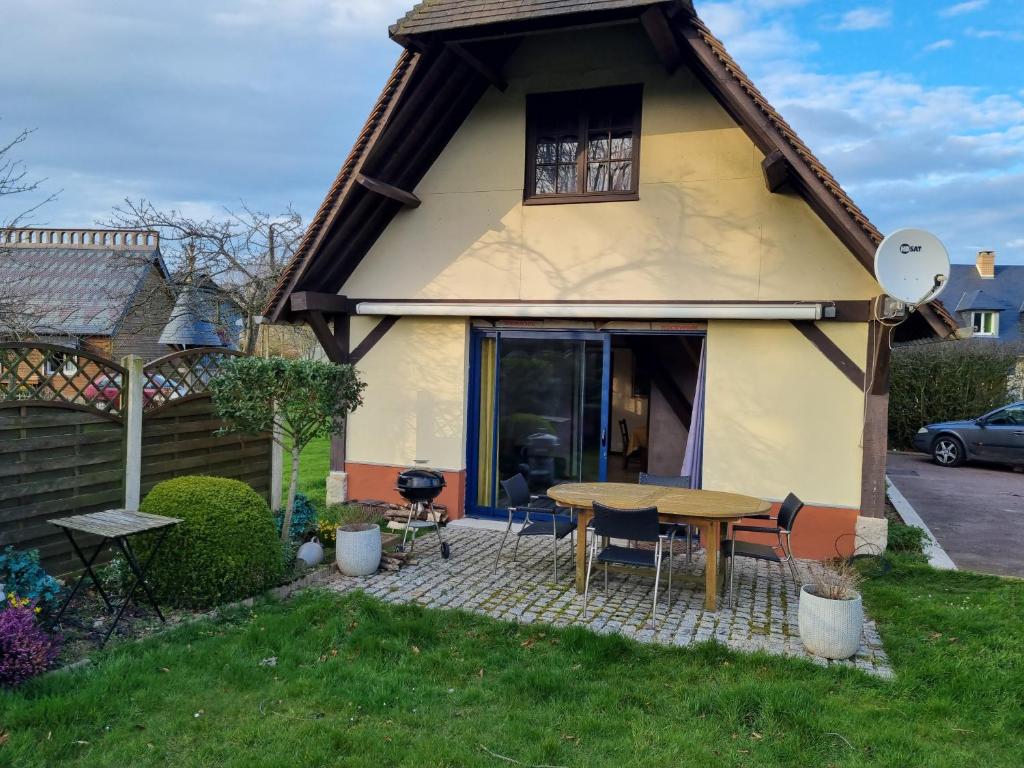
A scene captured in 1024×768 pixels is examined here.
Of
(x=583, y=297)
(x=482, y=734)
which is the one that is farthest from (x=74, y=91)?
(x=482, y=734)

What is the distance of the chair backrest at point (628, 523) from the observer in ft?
16.7

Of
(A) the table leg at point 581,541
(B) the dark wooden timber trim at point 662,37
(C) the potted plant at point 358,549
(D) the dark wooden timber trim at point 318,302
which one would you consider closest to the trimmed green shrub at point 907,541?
(A) the table leg at point 581,541

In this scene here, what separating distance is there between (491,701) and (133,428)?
419 cm

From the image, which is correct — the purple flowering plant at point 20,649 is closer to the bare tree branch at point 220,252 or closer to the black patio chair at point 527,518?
the black patio chair at point 527,518

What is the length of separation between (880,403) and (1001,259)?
1247 inches

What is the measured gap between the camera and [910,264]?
5844 mm

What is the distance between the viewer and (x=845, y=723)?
11.8 feet

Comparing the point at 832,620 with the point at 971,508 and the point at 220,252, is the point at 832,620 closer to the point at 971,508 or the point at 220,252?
the point at 971,508

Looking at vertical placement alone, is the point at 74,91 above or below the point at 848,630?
above

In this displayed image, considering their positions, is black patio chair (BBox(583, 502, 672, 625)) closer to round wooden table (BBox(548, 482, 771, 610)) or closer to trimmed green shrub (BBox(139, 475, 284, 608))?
round wooden table (BBox(548, 482, 771, 610))

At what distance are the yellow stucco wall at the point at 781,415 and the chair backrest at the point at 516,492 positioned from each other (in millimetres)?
2224

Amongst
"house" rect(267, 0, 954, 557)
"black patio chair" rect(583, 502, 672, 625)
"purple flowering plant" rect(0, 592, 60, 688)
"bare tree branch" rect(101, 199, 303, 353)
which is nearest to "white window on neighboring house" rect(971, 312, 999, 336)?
"house" rect(267, 0, 954, 557)

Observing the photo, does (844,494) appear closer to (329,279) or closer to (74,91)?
(329,279)

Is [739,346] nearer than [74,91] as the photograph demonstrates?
Yes
